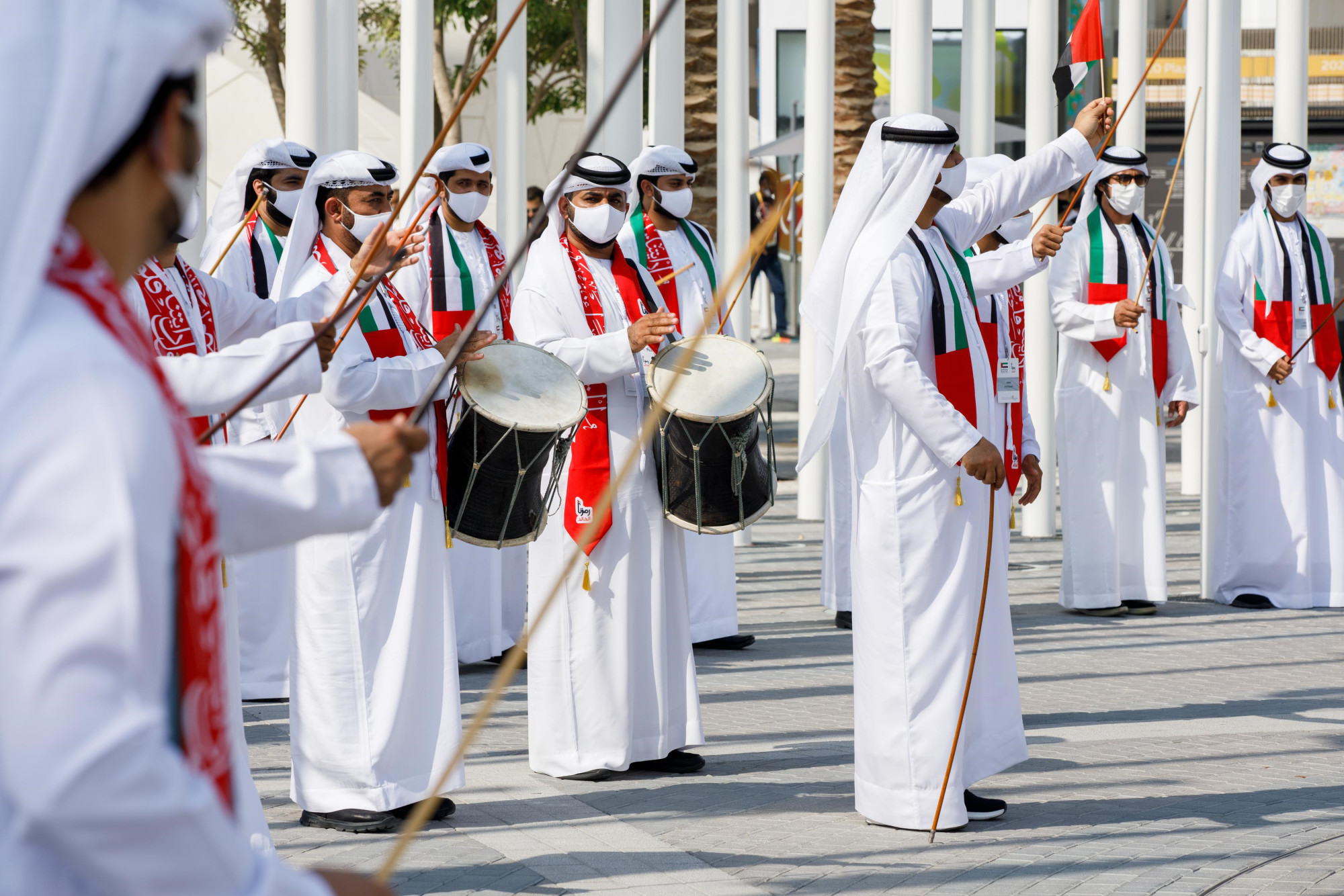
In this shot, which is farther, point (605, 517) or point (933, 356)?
point (605, 517)

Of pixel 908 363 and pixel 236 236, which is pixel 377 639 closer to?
pixel 236 236

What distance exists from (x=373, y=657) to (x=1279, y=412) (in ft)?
20.9

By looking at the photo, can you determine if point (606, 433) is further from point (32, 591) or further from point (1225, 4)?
point (1225, 4)

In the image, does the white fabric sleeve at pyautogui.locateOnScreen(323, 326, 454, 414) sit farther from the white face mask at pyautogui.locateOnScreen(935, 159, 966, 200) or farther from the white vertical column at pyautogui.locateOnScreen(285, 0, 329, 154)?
the white vertical column at pyautogui.locateOnScreen(285, 0, 329, 154)

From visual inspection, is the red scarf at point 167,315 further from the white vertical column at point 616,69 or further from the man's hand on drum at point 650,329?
the white vertical column at point 616,69

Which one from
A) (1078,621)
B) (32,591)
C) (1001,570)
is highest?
(32,591)

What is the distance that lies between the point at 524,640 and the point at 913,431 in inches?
106

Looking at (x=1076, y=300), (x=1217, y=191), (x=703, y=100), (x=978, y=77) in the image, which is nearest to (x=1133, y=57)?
(x=978, y=77)

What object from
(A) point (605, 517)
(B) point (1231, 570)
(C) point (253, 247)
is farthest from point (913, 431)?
(B) point (1231, 570)

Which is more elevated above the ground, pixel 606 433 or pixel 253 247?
pixel 253 247

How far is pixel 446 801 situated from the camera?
206 inches

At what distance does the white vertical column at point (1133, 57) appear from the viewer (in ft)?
36.4

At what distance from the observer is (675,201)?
321 inches

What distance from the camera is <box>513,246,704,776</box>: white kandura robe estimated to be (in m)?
5.71
